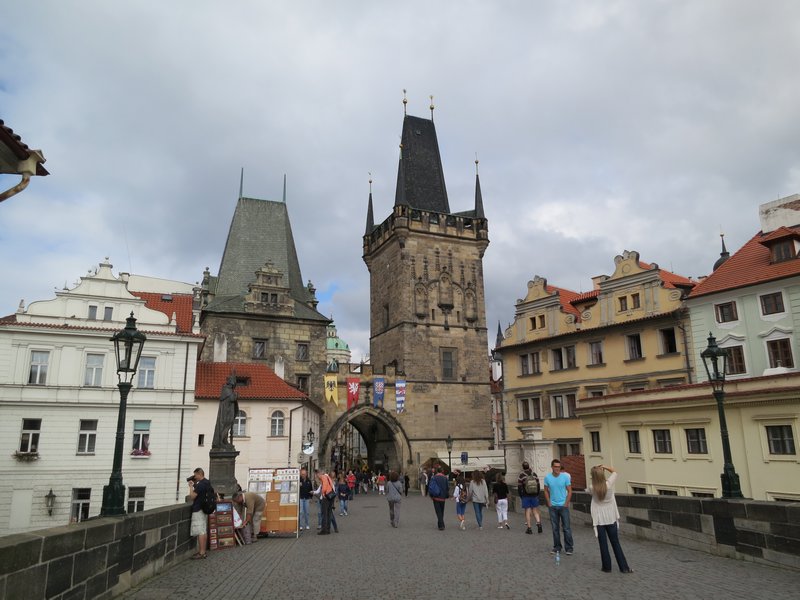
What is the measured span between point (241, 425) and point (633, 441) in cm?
1822

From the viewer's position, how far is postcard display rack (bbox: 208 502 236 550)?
1195cm

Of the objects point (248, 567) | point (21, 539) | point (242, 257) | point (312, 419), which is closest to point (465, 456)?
point (312, 419)

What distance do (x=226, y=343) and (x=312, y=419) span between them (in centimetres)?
792

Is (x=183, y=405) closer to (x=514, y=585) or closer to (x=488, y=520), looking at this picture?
(x=488, y=520)

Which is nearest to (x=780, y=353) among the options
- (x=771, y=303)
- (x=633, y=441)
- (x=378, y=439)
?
(x=771, y=303)

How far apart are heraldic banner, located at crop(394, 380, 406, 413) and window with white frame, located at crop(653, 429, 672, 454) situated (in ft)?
82.2

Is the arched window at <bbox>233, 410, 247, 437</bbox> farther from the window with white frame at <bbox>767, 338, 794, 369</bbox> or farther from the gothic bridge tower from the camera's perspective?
the window with white frame at <bbox>767, 338, 794, 369</bbox>

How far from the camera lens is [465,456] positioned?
4362 centimetres

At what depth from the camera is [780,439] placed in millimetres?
15430

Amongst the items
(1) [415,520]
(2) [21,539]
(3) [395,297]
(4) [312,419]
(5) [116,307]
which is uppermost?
(3) [395,297]

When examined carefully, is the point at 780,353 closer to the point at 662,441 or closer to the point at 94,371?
the point at 662,441

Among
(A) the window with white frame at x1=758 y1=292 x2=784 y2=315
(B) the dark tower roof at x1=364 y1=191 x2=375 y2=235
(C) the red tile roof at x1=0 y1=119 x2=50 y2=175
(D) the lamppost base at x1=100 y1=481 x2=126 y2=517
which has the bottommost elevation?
(D) the lamppost base at x1=100 y1=481 x2=126 y2=517

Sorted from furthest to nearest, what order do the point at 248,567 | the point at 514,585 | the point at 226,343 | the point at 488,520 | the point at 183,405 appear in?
1. the point at 226,343
2. the point at 183,405
3. the point at 488,520
4. the point at 248,567
5. the point at 514,585

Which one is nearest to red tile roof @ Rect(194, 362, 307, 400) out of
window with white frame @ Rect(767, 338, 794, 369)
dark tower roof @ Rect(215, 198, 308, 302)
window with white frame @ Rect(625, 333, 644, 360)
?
dark tower roof @ Rect(215, 198, 308, 302)
